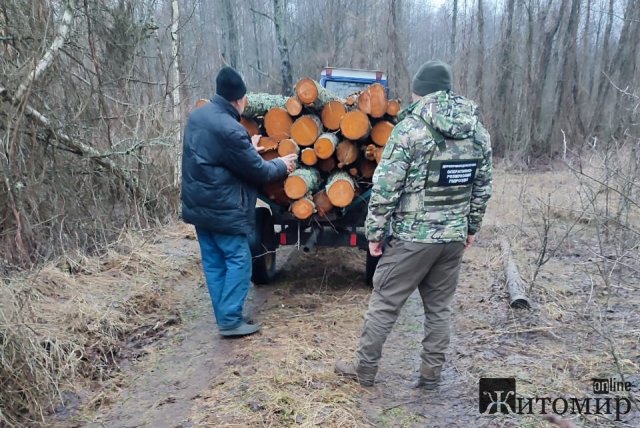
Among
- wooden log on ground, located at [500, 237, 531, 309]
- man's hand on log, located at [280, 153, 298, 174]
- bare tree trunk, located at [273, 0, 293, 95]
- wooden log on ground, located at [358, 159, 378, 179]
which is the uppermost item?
bare tree trunk, located at [273, 0, 293, 95]

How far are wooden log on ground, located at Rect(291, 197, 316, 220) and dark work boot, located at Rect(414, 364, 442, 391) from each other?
180 cm

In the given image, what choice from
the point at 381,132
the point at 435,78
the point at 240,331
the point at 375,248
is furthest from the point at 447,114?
the point at 240,331

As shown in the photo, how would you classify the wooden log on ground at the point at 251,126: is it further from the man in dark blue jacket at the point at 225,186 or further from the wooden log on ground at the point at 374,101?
the wooden log on ground at the point at 374,101

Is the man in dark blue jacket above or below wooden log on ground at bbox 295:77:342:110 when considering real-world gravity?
below

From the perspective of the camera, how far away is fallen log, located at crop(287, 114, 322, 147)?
15.6 ft

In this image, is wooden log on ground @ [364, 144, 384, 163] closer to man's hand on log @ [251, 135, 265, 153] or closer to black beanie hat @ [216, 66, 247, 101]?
man's hand on log @ [251, 135, 265, 153]

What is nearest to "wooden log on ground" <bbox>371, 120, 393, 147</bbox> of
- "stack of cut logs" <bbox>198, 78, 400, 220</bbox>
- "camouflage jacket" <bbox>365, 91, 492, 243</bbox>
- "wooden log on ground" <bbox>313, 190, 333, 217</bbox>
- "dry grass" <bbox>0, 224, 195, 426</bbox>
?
"stack of cut logs" <bbox>198, 78, 400, 220</bbox>

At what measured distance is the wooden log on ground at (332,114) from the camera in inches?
191

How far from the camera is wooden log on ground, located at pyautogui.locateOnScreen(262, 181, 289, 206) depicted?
4785 mm

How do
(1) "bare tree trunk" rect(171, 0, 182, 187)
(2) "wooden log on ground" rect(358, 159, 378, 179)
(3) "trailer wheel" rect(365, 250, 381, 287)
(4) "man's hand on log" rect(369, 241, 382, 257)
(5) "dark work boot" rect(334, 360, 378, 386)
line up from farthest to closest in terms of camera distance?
(1) "bare tree trunk" rect(171, 0, 182, 187) → (3) "trailer wheel" rect(365, 250, 381, 287) → (2) "wooden log on ground" rect(358, 159, 378, 179) → (5) "dark work boot" rect(334, 360, 378, 386) → (4) "man's hand on log" rect(369, 241, 382, 257)

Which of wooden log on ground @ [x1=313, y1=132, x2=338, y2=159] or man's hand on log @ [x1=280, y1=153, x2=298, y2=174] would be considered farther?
wooden log on ground @ [x1=313, y1=132, x2=338, y2=159]

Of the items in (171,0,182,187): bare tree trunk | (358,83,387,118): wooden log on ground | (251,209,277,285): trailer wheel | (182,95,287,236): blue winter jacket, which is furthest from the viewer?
(171,0,182,187): bare tree trunk

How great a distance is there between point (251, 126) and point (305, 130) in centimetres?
63

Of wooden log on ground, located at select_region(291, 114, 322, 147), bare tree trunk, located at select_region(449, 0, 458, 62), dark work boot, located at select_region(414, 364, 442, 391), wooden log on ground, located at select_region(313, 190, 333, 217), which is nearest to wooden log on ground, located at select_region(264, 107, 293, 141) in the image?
wooden log on ground, located at select_region(291, 114, 322, 147)
